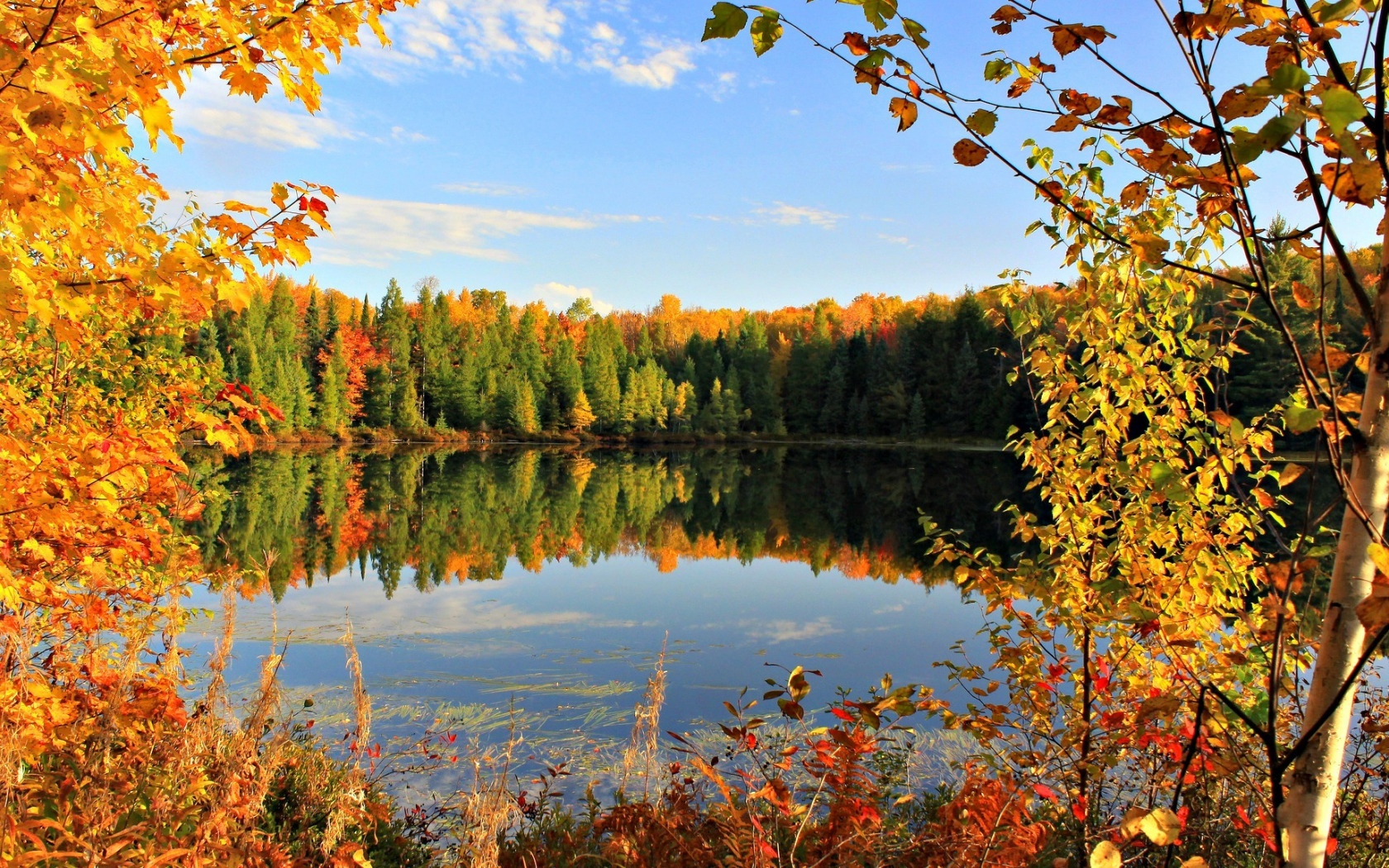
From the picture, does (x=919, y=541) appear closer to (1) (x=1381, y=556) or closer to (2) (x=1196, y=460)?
(2) (x=1196, y=460)

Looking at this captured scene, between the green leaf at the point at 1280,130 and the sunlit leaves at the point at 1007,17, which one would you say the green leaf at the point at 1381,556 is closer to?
the green leaf at the point at 1280,130

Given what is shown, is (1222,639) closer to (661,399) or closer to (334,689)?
(334,689)

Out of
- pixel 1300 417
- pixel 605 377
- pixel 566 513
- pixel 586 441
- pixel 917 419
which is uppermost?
pixel 605 377

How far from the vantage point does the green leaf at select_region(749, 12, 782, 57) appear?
4.27 ft

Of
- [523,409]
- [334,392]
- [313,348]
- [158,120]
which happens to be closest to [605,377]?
[523,409]

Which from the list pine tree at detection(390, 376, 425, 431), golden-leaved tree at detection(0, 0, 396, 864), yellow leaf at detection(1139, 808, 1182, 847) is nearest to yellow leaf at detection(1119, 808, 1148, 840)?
yellow leaf at detection(1139, 808, 1182, 847)

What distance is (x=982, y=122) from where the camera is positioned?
1.42 metres

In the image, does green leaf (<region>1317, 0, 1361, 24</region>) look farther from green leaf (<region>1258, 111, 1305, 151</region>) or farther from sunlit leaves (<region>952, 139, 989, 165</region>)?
sunlit leaves (<region>952, 139, 989, 165</region>)

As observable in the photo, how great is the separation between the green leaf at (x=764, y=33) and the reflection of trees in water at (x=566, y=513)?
25.0ft

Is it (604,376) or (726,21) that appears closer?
(726,21)

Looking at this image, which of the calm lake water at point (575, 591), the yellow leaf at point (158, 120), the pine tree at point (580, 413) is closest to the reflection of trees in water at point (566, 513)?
the calm lake water at point (575, 591)

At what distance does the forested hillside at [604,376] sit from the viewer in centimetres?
4925

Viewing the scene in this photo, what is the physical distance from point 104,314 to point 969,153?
5093 mm

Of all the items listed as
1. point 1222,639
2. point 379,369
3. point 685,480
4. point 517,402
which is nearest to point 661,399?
point 517,402
